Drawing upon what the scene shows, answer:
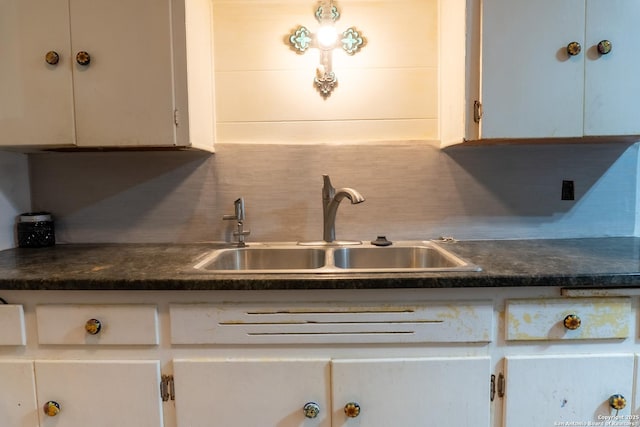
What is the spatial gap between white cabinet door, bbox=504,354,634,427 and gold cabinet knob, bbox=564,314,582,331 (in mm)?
86

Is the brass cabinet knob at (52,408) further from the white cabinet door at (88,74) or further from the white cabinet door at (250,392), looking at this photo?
the white cabinet door at (88,74)

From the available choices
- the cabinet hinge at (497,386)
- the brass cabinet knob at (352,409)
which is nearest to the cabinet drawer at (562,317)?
the cabinet hinge at (497,386)

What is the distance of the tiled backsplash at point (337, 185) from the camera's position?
5.37ft

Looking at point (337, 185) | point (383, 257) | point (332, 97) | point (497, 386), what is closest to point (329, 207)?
point (337, 185)

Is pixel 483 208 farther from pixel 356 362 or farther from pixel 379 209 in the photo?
pixel 356 362

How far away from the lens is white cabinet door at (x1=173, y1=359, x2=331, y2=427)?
108 centimetres

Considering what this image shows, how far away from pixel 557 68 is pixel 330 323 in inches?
44.1

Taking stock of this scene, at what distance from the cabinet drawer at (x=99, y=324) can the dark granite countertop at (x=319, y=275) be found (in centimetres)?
7

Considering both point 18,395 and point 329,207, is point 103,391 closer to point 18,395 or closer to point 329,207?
point 18,395

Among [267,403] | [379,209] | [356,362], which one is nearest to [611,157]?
[379,209]

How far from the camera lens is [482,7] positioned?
128cm

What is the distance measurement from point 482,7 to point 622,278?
0.94 m

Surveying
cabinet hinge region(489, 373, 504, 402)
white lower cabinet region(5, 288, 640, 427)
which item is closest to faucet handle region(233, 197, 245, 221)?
white lower cabinet region(5, 288, 640, 427)

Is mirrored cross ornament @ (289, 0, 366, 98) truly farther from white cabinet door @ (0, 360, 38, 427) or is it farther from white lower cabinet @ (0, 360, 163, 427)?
white cabinet door @ (0, 360, 38, 427)
